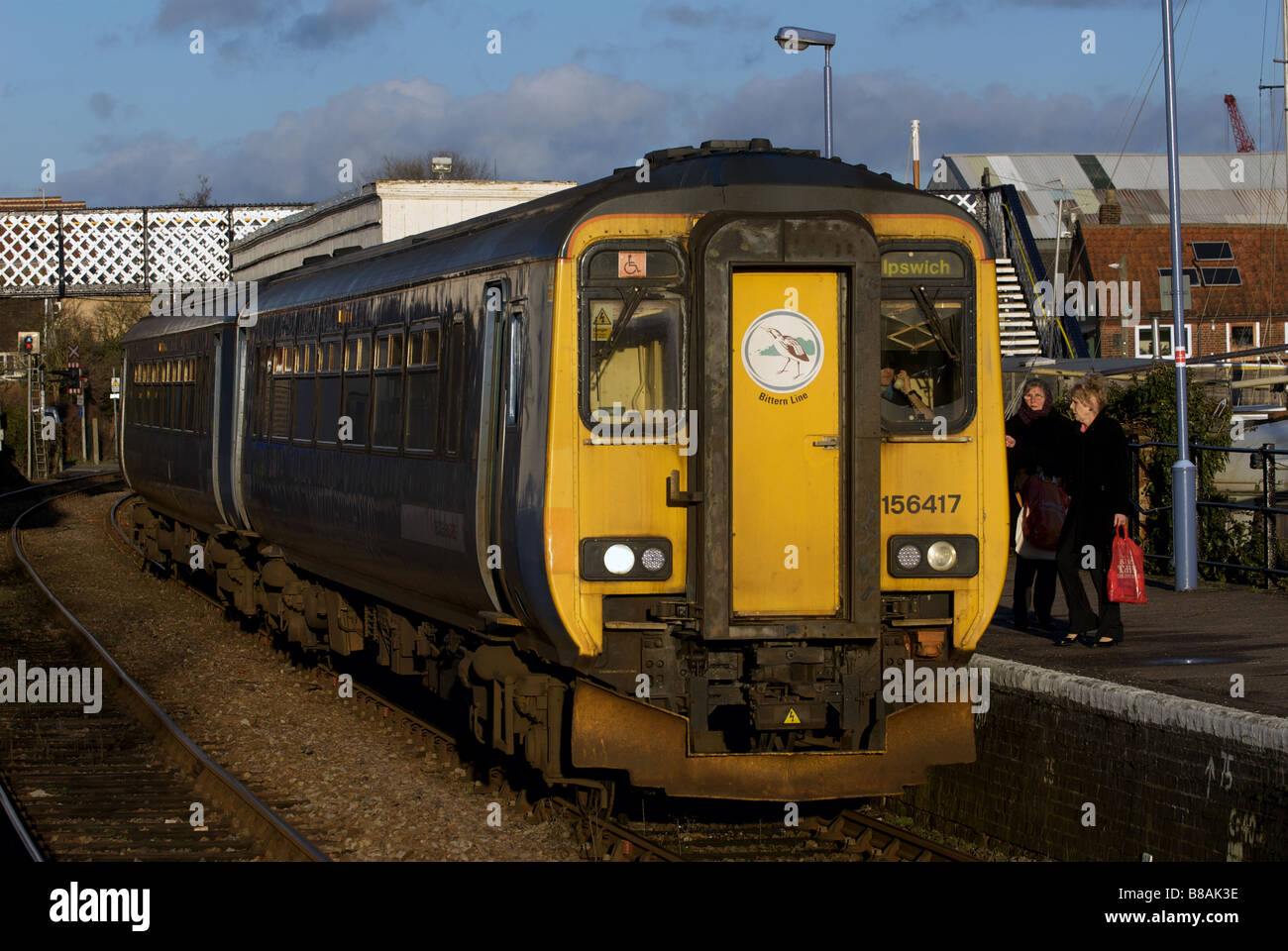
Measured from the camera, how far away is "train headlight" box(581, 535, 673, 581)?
7906 mm

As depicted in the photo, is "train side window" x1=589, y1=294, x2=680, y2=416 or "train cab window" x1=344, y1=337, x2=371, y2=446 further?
"train cab window" x1=344, y1=337, x2=371, y2=446

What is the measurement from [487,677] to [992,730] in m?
2.70

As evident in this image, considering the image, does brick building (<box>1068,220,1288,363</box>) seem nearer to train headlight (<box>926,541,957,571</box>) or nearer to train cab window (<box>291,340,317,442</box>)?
train cab window (<box>291,340,317,442</box>)

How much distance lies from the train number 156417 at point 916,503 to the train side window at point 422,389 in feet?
9.46

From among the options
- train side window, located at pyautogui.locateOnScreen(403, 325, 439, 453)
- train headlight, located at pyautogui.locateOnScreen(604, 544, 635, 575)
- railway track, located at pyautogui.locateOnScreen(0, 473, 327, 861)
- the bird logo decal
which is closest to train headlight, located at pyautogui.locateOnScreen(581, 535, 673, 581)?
train headlight, located at pyautogui.locateOnScreen(604, 544, 635, 575)

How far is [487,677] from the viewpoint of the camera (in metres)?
9.15

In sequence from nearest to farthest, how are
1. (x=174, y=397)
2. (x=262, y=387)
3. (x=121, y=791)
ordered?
1. (x=121, y=791)
2. (x=262, y=387)
3. (x=174, y=397)

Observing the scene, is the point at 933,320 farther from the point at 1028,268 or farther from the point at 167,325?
the point at 1028,268

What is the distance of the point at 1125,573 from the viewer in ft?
34.3
